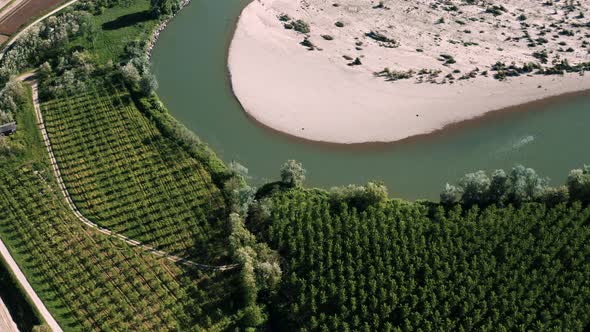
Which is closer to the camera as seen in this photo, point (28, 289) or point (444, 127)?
point (28, 289)

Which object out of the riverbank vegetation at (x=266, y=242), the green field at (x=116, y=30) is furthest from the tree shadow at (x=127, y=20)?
the riverbank vegetation at (x=266, y=242)

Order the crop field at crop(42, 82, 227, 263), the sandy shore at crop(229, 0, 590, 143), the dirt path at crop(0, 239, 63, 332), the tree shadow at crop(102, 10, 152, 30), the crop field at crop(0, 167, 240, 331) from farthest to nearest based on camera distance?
the tree shadow at crop(102, 10, 152, 30)
the sandy shore at crop(229, 0, 590, 143)
the crop field at crop(42, 82, 227, 263)
the crop field at crop(0, 167, 240, 331)
the dirt path at crop(0, 239, 63, 332)

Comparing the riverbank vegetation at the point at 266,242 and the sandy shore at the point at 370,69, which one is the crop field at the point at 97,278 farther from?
the sandy shore at the point at 370,69

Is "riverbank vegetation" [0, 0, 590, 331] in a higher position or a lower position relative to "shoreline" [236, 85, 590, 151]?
lower

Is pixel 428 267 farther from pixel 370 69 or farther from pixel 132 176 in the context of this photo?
pixel 132 176

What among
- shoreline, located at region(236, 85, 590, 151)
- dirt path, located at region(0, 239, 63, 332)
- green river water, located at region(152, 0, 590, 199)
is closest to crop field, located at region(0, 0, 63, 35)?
green river water, located at region(152, 0, 590, 199)

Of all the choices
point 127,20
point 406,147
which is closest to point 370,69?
point 406,147

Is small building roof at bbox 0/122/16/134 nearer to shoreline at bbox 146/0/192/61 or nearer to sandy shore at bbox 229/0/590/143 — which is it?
shoreline at bbox 146/0/192/61
